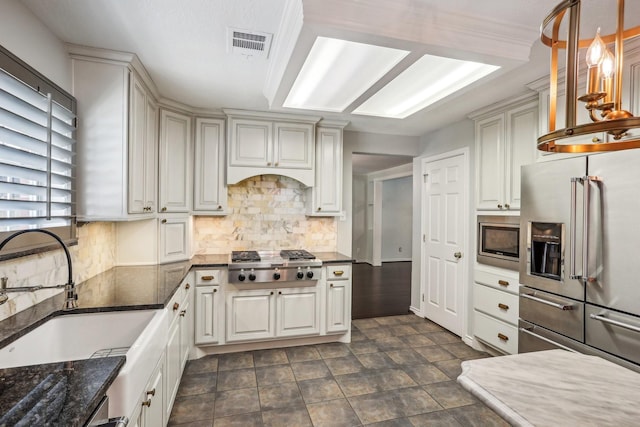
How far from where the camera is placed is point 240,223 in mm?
3586

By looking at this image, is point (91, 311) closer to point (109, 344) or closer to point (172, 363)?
point (109, 344)

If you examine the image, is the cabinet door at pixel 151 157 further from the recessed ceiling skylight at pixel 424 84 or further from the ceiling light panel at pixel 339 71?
the recessed ceiling skylight at pixel 424 84

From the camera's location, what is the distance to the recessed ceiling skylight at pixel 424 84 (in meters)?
2.08

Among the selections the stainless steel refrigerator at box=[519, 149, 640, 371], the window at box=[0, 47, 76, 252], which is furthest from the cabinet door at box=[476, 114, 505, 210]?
the window at box=[0, 47, 76, 252]

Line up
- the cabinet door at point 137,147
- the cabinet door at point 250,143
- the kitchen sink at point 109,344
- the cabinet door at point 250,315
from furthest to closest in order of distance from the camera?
the cabinet door at point 250,143, the cabinet door at point 250,315, the cabinet door at point 137,147, the kitchen sink at point 109,344

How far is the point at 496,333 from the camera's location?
2893 millimetres

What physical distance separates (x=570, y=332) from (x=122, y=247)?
351cm

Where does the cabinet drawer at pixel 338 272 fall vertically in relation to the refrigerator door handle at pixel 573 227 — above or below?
below

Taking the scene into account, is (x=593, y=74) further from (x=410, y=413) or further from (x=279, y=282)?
(x=279, y=282)

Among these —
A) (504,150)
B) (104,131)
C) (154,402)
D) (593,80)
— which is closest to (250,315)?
(154,402)

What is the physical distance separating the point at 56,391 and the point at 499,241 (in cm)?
319

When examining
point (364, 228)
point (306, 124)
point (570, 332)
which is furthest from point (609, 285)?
point (364, 228)

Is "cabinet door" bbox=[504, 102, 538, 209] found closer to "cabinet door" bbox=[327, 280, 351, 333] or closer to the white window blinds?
"cabinet door" bbox=[327, 280, 351, 333]

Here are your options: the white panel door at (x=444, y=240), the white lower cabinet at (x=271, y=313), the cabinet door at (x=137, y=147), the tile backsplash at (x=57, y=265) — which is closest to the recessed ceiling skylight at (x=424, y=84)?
the white panel door at (x=444, y=240)
